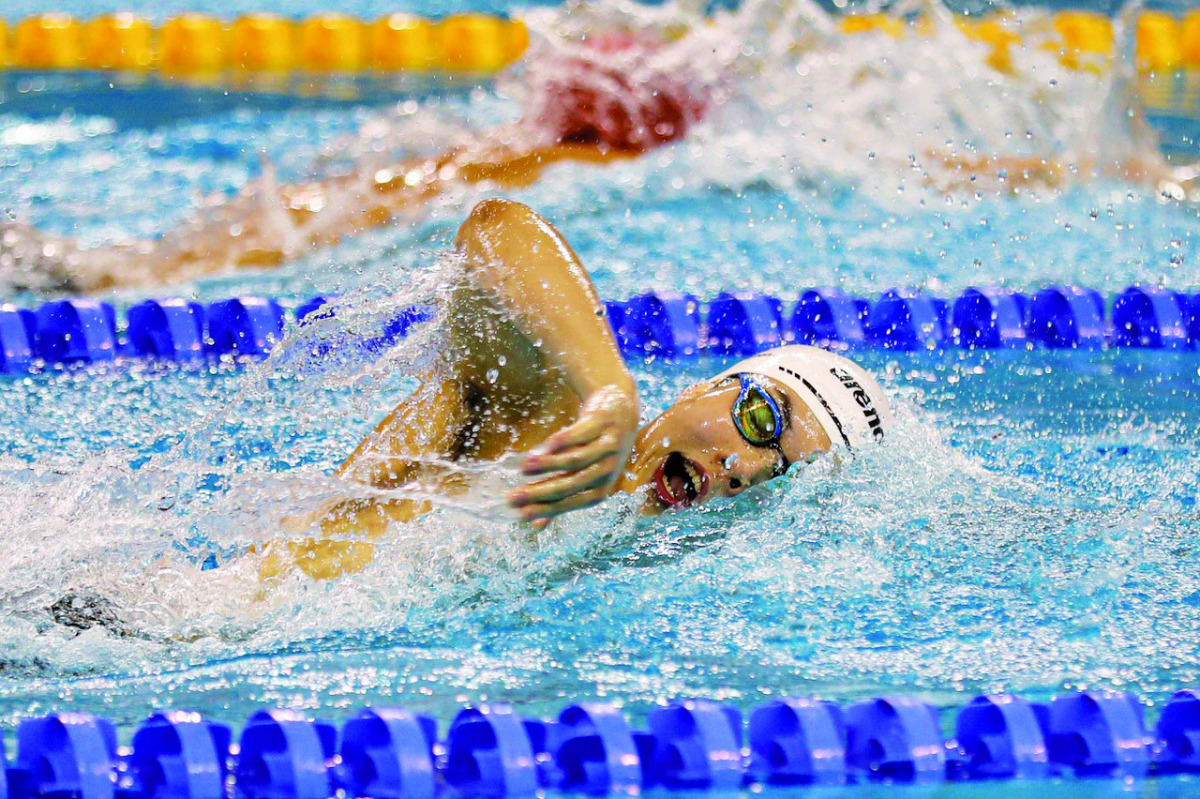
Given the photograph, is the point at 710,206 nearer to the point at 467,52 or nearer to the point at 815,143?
the point at 815,143

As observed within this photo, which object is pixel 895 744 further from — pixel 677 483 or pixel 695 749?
pixel 677 483

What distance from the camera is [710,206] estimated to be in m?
4.66

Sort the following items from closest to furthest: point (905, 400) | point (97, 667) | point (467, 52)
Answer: point (97, 667), point (905, 400), point (467, 52)

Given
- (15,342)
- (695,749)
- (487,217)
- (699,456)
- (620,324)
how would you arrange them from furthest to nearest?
(620,324) → (15,342) → (699,456) → (487,217) → (695,749)

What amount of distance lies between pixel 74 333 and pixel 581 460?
221 centimetres

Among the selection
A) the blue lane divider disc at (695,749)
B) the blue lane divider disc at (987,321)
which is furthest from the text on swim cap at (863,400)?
the blue lane divider disc at (987,321)

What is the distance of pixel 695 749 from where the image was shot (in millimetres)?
1792

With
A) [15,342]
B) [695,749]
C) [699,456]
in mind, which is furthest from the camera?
[15,342]

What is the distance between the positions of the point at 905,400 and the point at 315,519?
154 centimetres

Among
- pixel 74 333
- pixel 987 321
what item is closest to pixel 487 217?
pixel 74 333

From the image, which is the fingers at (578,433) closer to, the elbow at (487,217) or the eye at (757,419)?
the elbow at (487,217)

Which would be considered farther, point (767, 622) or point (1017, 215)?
point (1017, 215)

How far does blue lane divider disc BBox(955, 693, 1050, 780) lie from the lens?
6.03 feet

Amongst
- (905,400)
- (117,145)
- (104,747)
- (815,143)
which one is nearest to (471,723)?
(104,747)
